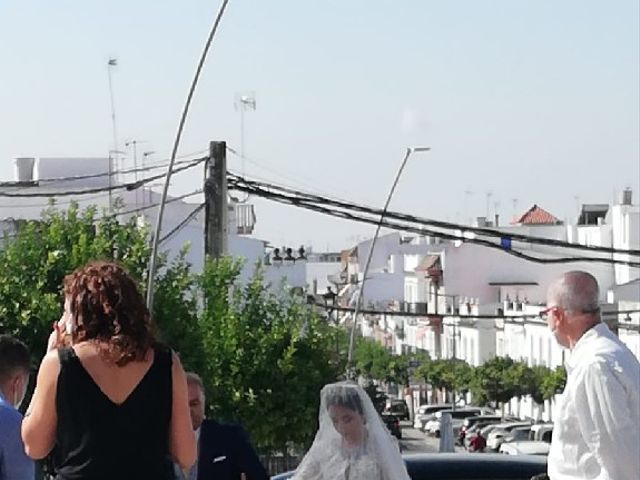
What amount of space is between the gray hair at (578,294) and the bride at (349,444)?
6.27 ft

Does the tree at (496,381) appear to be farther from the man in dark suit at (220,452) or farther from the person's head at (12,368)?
the person's head at (12,368)

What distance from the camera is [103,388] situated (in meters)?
5.48

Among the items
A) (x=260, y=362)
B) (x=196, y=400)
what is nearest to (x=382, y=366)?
(x=260, y=362)

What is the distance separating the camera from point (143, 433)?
5.49 m

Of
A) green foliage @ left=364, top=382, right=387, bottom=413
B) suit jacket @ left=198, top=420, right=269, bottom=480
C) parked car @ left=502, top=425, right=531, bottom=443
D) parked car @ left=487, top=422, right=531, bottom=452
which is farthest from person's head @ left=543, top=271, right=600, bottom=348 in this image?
parked car @ left=502, top=425, right=531, bottom=443

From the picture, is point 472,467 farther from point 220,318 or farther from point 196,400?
point 220,318

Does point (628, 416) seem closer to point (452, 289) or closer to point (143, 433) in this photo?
point (143, 433)

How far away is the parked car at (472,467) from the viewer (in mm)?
8797

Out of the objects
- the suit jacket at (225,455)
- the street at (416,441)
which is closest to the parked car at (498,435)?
the street at (416,441)

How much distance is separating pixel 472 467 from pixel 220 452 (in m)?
1.73

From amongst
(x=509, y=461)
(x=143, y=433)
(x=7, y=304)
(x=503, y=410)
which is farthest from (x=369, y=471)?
(x=503, y=410)

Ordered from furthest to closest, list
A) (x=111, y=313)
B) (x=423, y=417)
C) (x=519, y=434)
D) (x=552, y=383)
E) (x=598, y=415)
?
(x=423, y=417) < (x=552, y=383) < (x=519, y=434) < (x=598, y=415) < (x=111, y=313)

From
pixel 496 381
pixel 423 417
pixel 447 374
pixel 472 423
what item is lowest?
pixel 423 417

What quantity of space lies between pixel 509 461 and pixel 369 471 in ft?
2.79
